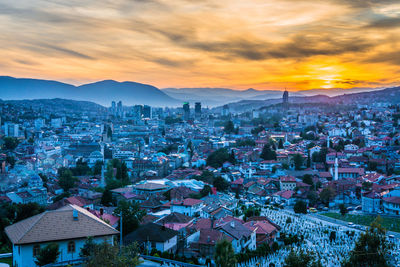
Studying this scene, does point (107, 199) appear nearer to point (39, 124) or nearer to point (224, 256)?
point (224, 256)

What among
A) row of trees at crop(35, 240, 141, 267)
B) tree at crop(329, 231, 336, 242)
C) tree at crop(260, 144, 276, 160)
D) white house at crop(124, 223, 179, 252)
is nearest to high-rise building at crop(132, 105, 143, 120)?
tree at crop(260, 144, 276, 160)

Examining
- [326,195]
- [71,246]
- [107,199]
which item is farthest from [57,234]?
Answer: [326,195]

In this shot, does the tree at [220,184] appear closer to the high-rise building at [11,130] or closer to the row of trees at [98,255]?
the row of trees at [98,255]

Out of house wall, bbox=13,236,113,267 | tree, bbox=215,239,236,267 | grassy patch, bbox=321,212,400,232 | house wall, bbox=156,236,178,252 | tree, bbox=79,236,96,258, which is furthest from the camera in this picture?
grassy patch, bbox=321,212,400,232

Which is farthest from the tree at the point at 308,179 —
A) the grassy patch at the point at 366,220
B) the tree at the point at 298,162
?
the grassy patch at the point at 366,220

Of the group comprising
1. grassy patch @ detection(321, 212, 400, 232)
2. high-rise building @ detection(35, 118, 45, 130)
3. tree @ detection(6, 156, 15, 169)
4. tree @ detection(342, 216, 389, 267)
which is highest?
high-rise building @ detection(35, 118, 45, 130)

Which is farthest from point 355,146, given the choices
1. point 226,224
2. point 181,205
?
point 226,224

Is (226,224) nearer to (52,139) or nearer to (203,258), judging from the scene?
(203,258)

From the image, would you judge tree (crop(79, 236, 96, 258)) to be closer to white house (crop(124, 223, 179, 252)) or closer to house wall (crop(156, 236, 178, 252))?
white house (crop(124, 223, 179, 252))
